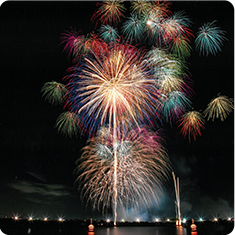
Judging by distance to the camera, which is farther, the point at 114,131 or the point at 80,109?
the point at 114,131

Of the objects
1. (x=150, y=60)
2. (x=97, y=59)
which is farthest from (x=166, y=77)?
(x=97, y=59)

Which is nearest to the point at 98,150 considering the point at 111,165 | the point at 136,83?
the point at 111,165

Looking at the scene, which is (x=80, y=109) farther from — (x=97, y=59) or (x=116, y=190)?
(x=116, y=190)

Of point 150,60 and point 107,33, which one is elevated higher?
point 107,33

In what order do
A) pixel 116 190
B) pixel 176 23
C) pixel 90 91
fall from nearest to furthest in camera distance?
pixel 176 23, pixel 90 91, pixel 116 190

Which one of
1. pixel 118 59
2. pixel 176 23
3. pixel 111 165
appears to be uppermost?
pixel 176 23

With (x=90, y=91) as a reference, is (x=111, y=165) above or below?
below

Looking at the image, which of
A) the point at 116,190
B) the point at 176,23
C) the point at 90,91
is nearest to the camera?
the point at 176,23

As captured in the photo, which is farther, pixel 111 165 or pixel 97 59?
pixel 111 165

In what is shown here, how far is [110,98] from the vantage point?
31.1 metres

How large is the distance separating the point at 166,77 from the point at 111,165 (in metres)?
14.4

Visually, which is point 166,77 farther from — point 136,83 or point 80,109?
point 80,109

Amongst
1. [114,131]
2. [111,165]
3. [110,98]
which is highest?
[110,98]

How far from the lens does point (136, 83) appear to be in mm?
29922
